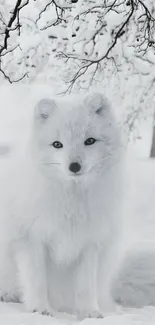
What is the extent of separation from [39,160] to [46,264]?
2.56 feet

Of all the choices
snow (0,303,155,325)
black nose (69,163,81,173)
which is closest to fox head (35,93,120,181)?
black nose (69,163,81,173)

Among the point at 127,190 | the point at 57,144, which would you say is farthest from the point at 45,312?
the point at 57,144

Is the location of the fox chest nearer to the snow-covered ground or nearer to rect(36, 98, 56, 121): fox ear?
the snow-covered ground

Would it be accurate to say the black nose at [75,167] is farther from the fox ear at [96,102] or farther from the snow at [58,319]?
the snow at [58,319]

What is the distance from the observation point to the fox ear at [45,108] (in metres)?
3.61

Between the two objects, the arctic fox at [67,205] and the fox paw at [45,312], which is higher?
the arctic fox at [67,205]

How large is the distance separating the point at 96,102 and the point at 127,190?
0.70 meters

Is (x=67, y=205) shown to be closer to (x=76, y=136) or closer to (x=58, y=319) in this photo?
(x=76, y=136)

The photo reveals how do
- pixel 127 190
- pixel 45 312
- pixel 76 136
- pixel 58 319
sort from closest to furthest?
pixel 76 136 < pixel 58 319 < pixel 45 312 < pixel 127 190

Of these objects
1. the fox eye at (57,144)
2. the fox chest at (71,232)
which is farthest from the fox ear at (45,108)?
the fox chest at (71,232)

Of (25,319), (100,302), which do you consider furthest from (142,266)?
(25,319)

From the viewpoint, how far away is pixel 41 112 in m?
3.62

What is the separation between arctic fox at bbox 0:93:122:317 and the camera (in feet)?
11.5

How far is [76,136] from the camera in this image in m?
3.45
